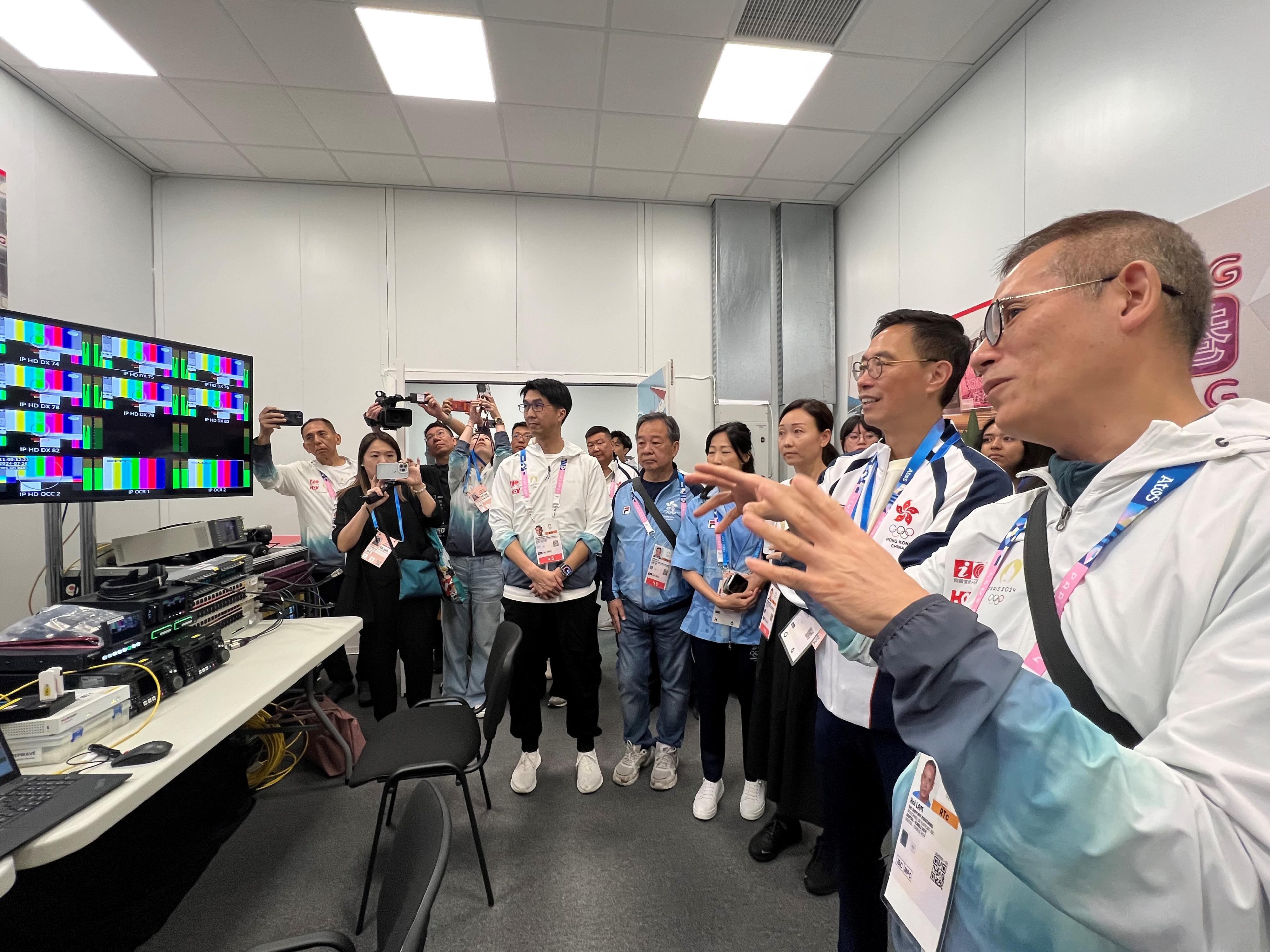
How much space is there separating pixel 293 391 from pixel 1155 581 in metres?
5.11

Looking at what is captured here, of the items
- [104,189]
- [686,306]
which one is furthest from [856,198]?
[104,189]

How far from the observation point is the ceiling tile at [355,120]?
10.9 feet

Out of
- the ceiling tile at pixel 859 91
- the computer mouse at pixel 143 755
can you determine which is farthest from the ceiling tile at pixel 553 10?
the computer mouse at pixel 143 755

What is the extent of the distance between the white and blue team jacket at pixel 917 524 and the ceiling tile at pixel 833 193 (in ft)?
12.5

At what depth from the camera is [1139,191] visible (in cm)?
214

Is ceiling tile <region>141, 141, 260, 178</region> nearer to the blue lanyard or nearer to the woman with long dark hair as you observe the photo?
the blue lanyard

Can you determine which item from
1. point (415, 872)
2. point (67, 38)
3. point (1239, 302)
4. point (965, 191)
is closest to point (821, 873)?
point (415, 872)

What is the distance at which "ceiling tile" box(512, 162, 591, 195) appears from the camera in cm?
416

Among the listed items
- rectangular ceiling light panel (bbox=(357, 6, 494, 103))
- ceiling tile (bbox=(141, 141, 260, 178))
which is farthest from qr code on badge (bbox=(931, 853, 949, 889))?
ceiling tile (bbox=(141, 141, 260, 178))

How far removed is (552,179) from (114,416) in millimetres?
3589

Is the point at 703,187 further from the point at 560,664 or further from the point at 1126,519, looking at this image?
the point at 1126,519

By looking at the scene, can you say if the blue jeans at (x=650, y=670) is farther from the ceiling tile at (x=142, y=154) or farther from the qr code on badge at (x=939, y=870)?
the ceiling tile at (x=142, y=154)

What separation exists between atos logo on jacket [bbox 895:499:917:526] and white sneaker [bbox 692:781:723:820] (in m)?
1.48

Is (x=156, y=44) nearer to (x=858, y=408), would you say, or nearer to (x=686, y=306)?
(x=686, y=306)
